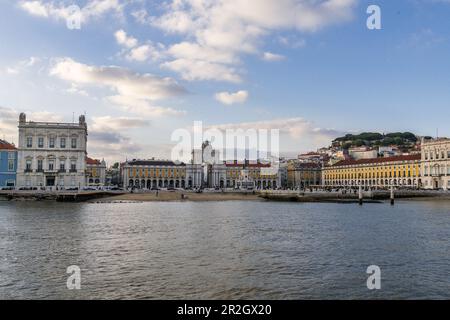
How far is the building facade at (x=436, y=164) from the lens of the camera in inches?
3593

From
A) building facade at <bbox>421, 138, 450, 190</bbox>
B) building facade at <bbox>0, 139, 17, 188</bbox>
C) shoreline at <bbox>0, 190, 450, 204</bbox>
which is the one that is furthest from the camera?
building facade at <bbox>421, 138, 450, 190</bbox>

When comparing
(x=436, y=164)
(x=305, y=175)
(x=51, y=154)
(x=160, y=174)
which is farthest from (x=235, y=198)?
(x=305, y=175)

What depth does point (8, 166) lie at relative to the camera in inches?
2931

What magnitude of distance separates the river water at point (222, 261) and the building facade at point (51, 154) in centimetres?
4907

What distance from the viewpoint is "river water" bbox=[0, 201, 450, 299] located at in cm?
1313

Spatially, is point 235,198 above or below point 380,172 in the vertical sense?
below

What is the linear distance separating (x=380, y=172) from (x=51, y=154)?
3091 inches

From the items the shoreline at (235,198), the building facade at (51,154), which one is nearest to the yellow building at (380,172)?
the shoreline at (235,198)

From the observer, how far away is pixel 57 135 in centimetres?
7638

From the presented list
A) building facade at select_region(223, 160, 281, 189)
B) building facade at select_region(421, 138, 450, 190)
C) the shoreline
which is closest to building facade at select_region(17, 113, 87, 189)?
the shoreline

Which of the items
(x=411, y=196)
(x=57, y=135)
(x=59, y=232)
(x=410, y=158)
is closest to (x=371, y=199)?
(x=411, y=196)

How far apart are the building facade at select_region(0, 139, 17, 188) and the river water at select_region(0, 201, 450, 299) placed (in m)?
50.2

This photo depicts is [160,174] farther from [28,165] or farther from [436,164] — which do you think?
[436,164]

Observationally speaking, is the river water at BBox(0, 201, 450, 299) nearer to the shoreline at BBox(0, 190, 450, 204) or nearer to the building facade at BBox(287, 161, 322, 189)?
the shoreline at BBox(0, 190, 450, 204)
